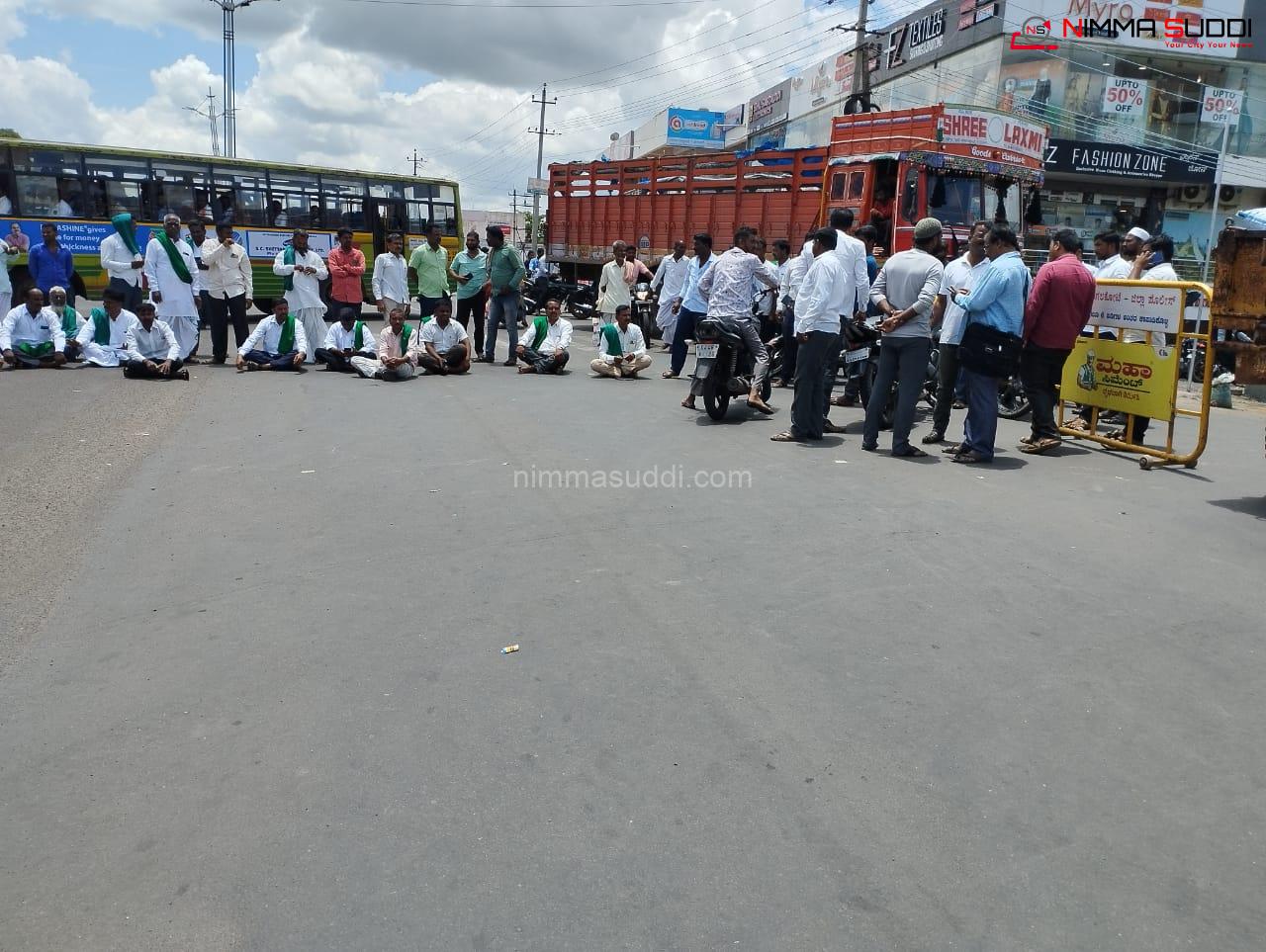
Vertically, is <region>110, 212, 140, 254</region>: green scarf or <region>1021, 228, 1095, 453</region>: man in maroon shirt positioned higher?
<region>110, 212, 140, 254</region>: green scarf

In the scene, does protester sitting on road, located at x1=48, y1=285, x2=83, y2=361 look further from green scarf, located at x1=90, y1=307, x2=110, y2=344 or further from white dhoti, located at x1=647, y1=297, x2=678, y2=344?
white dhoti, located at x1=647, y1=297, x2=678, y2=344

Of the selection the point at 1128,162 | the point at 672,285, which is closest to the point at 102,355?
the point at 672,285

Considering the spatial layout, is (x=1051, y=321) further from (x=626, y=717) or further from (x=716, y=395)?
(x=626, y=717)

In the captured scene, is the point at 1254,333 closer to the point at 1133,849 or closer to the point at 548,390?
the point at 1133,849

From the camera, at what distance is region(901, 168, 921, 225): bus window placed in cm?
1245

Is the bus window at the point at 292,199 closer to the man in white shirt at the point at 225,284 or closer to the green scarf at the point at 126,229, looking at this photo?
the green scarf at the point at 126,229

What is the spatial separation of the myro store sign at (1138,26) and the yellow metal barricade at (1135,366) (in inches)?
966

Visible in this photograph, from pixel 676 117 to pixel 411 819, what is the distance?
58252mm

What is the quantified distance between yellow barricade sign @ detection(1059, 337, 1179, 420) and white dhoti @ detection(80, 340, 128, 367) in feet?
36.3

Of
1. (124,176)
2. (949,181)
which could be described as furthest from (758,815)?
(124,176)

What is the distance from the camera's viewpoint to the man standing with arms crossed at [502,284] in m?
13.4

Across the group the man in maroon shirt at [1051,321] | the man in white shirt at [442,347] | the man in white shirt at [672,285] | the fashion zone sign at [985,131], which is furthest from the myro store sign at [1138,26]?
the man in maroon shirt at [1051,321]

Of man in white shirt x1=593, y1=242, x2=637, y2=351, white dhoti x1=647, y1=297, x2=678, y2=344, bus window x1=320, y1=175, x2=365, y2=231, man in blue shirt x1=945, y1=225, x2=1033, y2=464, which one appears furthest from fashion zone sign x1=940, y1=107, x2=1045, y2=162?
bus window x1=320, y1=175, x2=365, y2=231

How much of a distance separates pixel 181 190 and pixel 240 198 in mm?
1170
